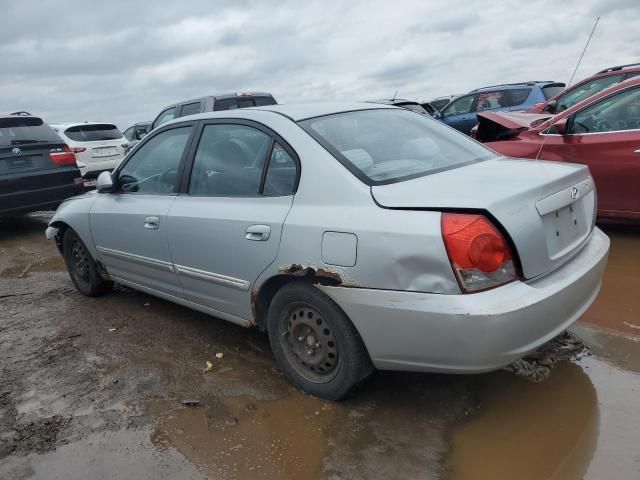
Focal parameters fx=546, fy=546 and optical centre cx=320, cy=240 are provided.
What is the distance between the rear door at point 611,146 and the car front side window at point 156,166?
12.4ft

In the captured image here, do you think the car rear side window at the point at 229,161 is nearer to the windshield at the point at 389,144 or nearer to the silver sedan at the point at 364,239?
the silver sedan at the point at 364,239

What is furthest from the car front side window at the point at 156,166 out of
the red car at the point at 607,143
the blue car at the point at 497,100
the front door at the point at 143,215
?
the blue car at the point at 497,100

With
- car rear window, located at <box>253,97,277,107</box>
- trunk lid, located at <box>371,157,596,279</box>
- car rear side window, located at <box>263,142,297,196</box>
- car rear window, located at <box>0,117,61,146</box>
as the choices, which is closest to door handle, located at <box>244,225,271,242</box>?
car rear side window, located at <box>263,142,297,196</box>

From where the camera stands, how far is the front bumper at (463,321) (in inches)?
90.2

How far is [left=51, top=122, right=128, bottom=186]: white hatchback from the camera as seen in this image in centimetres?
1108

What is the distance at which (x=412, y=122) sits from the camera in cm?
353

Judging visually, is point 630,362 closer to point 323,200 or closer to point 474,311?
point 474,311

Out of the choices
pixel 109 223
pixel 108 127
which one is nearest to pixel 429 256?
pixel 109 223

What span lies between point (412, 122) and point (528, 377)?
1.70 meters

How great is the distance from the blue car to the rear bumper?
27.4 ft

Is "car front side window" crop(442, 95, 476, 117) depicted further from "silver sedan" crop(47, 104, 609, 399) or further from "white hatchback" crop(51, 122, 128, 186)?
"silver sedan" crop(47, 104, 609, 399)

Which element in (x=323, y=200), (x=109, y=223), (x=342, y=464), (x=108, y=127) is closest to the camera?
(x=342, y=464)

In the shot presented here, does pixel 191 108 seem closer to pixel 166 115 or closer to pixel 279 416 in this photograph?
pixel 166 115

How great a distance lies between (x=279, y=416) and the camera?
113 inches
